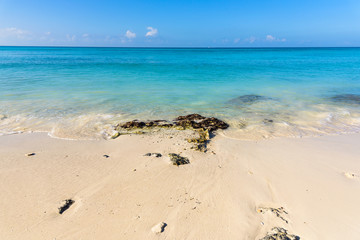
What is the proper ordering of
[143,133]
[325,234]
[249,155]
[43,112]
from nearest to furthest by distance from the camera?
[325,234] < [249,155] < [143,133] < [43,112]

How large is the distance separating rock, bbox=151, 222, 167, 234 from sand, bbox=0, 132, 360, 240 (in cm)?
2

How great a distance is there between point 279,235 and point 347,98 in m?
15.5

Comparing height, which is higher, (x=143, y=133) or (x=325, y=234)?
(x=143, y=133)

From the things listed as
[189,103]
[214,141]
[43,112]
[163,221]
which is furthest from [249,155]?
[43,112]

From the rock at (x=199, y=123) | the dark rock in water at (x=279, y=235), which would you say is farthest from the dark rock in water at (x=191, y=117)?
the dark rock in water at (x=279, y=235)

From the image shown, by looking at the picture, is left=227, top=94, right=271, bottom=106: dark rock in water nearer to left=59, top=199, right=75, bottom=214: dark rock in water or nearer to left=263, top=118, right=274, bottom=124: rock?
left=263, top=118, right=274, bottom=124: rock

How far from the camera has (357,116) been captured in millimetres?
11125

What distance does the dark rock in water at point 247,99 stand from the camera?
13562 mm

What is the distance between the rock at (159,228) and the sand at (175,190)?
20mm

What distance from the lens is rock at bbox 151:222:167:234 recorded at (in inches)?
158

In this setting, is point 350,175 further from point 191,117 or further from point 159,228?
point 191,117

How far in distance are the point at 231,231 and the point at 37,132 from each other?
27.3ft

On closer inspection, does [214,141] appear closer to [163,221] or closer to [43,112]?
[163,221]

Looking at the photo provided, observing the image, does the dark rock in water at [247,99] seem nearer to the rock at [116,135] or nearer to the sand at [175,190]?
the sand at [175,190]
